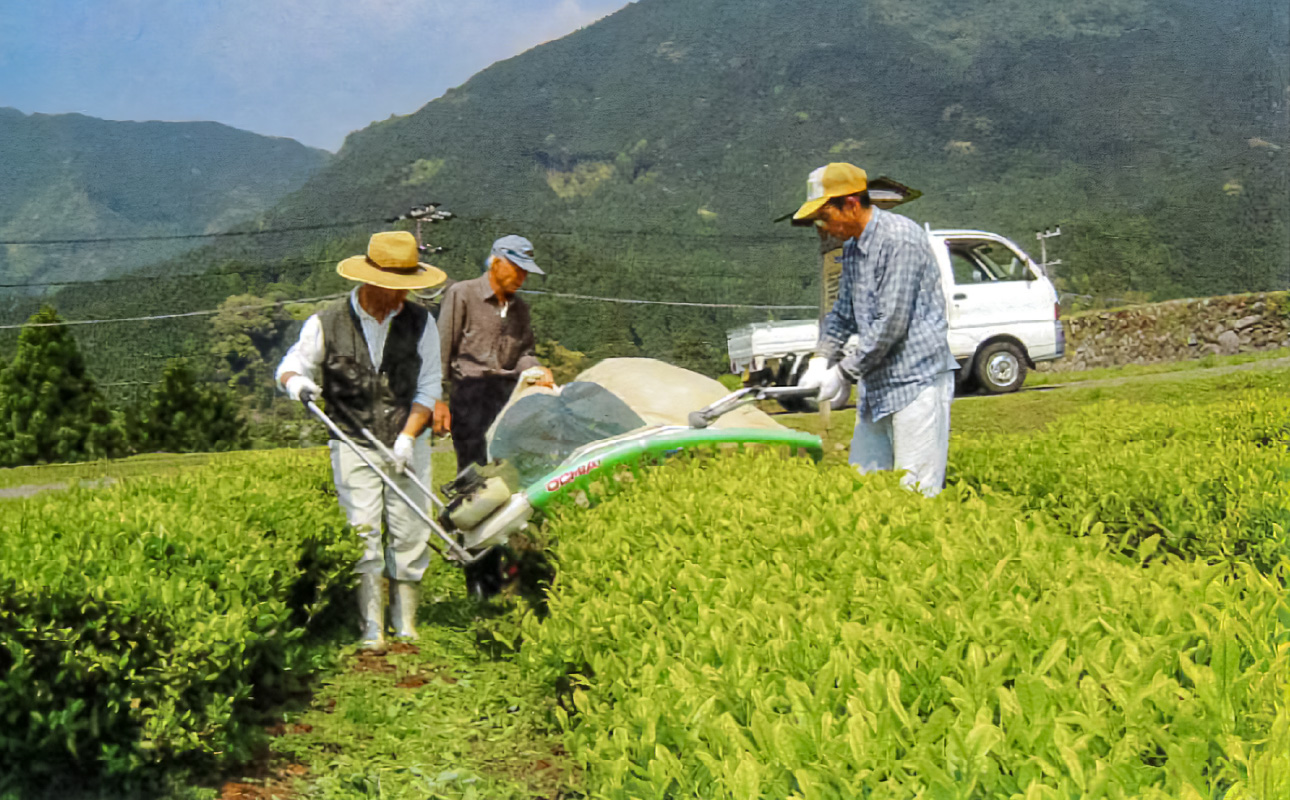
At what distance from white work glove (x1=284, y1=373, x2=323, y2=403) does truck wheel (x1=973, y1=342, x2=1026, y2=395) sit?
11949mm

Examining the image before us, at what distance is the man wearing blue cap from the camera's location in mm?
6137

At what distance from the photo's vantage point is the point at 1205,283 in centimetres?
A: 4147

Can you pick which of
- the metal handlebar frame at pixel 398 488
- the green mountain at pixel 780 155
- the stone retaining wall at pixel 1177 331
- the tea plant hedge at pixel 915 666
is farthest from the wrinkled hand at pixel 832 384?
the green mountain at pixel 780 155

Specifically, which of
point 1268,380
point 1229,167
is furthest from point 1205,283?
point 1268,380

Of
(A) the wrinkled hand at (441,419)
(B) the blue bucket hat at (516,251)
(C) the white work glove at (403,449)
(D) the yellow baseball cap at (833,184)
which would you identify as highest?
(D) the yellow baseball cap at (833,184)

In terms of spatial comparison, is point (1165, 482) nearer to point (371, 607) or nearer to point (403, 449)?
point (403, 449)

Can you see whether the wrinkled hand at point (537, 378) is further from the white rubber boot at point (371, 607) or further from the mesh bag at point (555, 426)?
the white rubber boot at point (371, 607)

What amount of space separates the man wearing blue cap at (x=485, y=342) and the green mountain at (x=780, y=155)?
1961 centimetres

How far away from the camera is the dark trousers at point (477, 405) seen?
20.4 feet

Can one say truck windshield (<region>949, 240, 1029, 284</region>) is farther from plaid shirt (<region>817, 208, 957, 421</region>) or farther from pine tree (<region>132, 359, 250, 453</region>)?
pine tree (<region>132, 359, 250, 453</region>)

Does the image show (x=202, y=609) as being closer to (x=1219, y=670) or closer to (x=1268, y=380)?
(x=1219, y=670)

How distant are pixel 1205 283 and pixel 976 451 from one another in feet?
136

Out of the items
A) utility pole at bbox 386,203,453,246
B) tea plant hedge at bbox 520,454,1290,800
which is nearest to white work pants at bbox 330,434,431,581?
tea plant hedge at bbox 520,454,1290,800

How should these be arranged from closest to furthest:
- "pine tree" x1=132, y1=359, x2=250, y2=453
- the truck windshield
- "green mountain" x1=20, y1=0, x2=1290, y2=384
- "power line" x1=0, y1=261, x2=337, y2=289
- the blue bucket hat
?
the blue bucket hat → the truck windshield → "pine tree" x1=132, y1=359, x2=250, y2=453 → "power line" x1=0, y1=261, x2=337, y2=289 → "green mountain" x1=20, y1=0, x2=1290, y2=384
